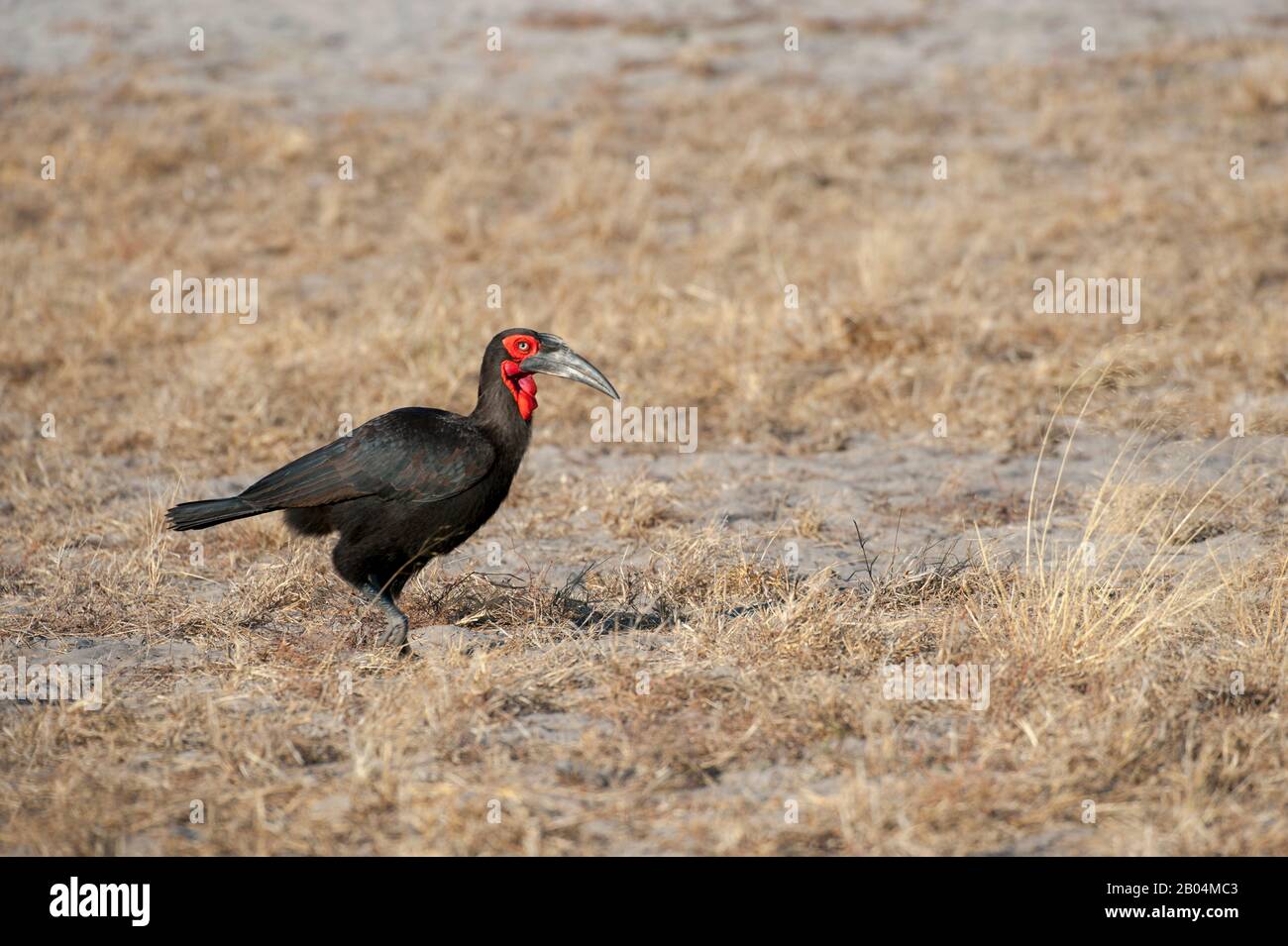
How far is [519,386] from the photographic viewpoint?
554 cm

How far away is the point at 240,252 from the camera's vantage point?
11.6 m

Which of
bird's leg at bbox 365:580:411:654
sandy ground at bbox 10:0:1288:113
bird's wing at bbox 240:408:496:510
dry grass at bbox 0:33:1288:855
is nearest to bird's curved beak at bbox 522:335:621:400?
bird's wing at bbox 240:408:496:510

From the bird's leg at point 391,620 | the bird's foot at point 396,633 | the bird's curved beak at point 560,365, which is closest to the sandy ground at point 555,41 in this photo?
the bird's curved beak at point 560,365

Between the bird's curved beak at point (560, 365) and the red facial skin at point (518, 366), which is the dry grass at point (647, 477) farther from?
the bird's curved beak at point (560, 365)

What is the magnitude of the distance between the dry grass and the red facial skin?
777 mm

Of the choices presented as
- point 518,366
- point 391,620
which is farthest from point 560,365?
point 391,620

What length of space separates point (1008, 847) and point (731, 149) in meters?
10.7

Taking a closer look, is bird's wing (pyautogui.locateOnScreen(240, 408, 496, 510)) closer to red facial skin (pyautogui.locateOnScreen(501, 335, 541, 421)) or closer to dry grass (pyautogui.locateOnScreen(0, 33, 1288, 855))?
red facial skin (pyautogui.locateOnScreen(501, 335, 541, 421))

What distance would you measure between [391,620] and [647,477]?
101 inches

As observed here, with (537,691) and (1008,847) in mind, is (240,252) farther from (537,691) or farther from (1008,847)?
(1008,847)

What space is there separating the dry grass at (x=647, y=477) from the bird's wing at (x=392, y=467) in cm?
54

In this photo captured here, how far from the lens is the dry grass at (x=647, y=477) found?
13.5 ft

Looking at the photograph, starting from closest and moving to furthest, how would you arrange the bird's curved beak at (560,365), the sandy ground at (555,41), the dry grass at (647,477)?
the dry grass at (647,477) → the bird's curved beak at (560,365) → the sandy ground at (555,41)

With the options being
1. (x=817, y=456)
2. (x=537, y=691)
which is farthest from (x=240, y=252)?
(x=537, y=691)
